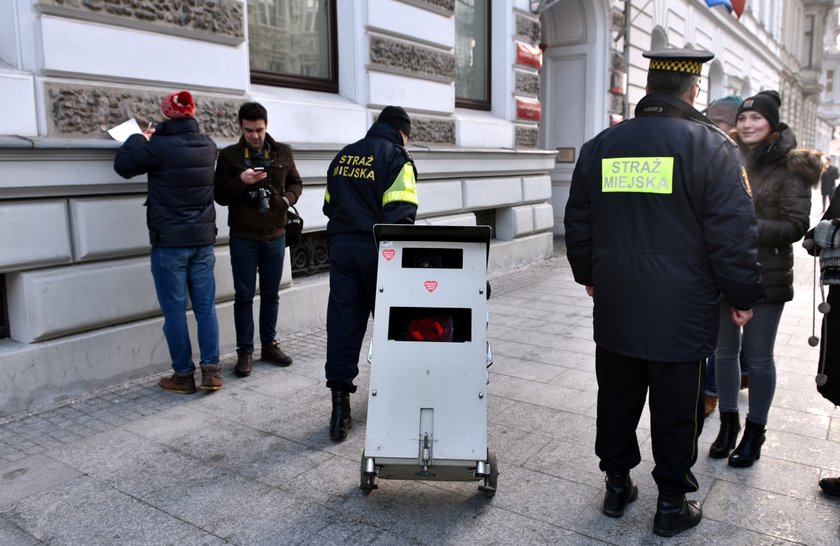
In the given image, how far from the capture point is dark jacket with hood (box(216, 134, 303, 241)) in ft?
17.0

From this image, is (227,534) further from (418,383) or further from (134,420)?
(134,420)

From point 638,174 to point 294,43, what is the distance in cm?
491

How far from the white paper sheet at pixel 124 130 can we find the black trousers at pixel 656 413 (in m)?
3.43

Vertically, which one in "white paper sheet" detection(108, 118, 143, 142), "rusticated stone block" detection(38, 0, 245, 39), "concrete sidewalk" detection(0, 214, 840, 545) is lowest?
"concrete sidewalk" detection(0, 214, 840, 545)

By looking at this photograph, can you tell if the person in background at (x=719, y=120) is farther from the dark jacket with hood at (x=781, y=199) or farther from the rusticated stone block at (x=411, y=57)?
the rusticated stone block at (x=411, y=57)

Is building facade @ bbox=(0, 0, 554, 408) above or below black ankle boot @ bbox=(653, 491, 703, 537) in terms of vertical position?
above

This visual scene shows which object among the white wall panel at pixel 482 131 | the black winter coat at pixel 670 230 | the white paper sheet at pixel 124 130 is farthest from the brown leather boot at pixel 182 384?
the white wall panel at pixel 482 131

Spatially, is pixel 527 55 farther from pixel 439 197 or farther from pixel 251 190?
pixel 251 190

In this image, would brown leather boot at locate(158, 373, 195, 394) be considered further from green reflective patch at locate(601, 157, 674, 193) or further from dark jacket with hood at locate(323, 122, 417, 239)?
green reflective patch at locate(601, 157, 674, 193)

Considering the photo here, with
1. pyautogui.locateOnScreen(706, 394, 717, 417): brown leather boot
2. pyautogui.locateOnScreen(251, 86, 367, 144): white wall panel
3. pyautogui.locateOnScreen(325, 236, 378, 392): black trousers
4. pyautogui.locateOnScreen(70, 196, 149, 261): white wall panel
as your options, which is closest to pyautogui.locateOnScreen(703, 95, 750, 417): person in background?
pyautogui.locateOnScreen(706, 394, 717, 417): brown leather boot

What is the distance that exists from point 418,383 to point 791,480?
189cm

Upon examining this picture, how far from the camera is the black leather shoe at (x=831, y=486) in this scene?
10.9 ft

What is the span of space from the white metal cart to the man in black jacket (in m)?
1.93

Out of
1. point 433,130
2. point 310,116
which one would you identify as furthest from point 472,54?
point 310,116
